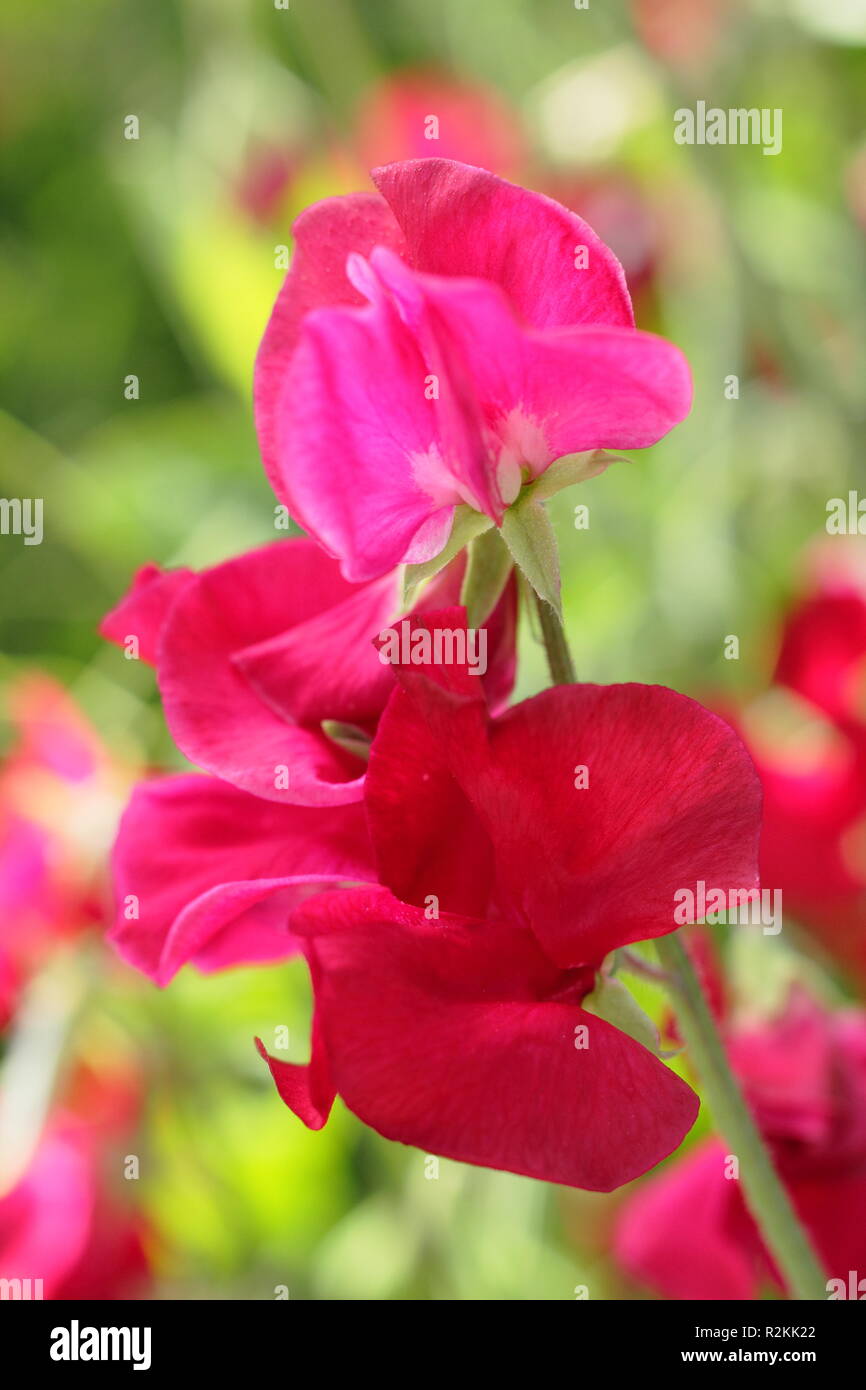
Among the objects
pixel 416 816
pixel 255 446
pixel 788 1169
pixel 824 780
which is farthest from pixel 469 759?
pixel 255 446

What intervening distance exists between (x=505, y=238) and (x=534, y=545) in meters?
0.06

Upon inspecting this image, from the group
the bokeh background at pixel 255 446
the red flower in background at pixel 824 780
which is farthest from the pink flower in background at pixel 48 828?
the red flower in background at pixel 824 780

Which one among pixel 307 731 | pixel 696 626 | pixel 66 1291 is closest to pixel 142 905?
pixel 307 731

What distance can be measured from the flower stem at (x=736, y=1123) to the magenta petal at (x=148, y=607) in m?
0.13

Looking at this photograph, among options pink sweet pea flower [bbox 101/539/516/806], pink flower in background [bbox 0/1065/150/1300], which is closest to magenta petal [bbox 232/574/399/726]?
pink sweet pea flower [bbox 101/539/516/806]

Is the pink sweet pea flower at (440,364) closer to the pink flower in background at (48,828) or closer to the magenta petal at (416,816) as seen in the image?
the magenta petal at (416,816)

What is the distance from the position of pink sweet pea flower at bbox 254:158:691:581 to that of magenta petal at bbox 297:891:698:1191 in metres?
0.07

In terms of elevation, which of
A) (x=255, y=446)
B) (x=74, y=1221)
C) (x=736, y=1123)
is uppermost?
(x=255, y=446)

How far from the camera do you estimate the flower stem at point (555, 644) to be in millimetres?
267

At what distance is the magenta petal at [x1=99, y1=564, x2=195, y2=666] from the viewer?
1.07 feet

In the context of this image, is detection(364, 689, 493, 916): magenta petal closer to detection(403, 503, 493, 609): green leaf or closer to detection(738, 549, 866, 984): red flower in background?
detection(403, 503, 493, 609): green leaf

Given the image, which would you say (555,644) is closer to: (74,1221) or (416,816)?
(416,816)

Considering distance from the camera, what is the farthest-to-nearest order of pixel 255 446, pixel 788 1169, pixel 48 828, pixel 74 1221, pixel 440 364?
pixel 255 446 → pixel 48 828 → pixel 74 1221 → pixel 788 1169 → pixel 440 364

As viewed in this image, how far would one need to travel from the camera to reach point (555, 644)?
0.27m
